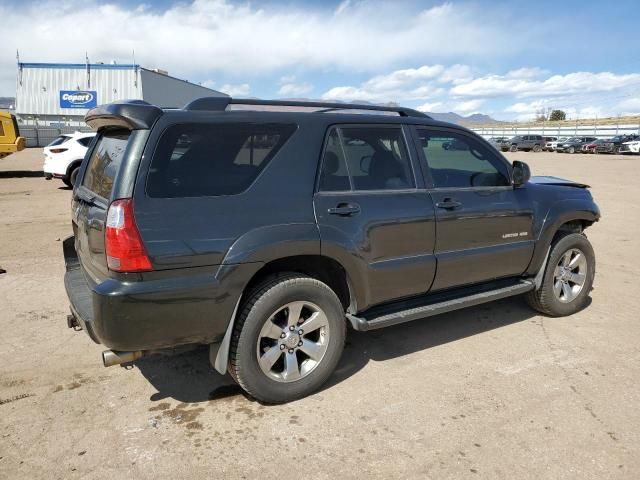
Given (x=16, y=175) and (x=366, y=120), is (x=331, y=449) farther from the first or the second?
(x=16, y=175)

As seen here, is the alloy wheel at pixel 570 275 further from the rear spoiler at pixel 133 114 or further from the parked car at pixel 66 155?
the parked car at pixel 66 155

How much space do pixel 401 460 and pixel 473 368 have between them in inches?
51.2

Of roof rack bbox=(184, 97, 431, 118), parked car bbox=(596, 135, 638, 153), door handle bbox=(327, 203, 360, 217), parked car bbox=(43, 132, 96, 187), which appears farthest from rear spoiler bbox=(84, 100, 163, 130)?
parked car bbox=(596, 135, 638, 153)

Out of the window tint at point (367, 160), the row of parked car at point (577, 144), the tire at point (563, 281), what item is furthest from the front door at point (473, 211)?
the row of parked car at point (577, 144)

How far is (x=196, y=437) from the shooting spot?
2.97m

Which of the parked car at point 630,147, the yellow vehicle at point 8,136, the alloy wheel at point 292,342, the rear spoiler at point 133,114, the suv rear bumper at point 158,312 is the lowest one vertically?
Answer: the alloy wheel at point 292,342

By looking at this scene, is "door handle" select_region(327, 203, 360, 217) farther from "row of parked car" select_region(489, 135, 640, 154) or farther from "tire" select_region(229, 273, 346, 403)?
"row of parked car" select_region(489, 135, 640, 154)

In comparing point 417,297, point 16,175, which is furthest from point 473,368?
point 16,175

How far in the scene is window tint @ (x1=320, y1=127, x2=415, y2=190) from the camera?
138 inches

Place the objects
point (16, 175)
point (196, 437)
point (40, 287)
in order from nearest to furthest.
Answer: point (196, 437), point (40, 287), point (16, 175)

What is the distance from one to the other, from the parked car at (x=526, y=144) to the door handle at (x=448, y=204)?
45638 millimetres

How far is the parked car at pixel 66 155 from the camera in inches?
545

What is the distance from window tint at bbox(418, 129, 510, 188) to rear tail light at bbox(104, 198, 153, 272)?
223 centimetres

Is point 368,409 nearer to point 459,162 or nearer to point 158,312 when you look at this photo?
point 158,312
